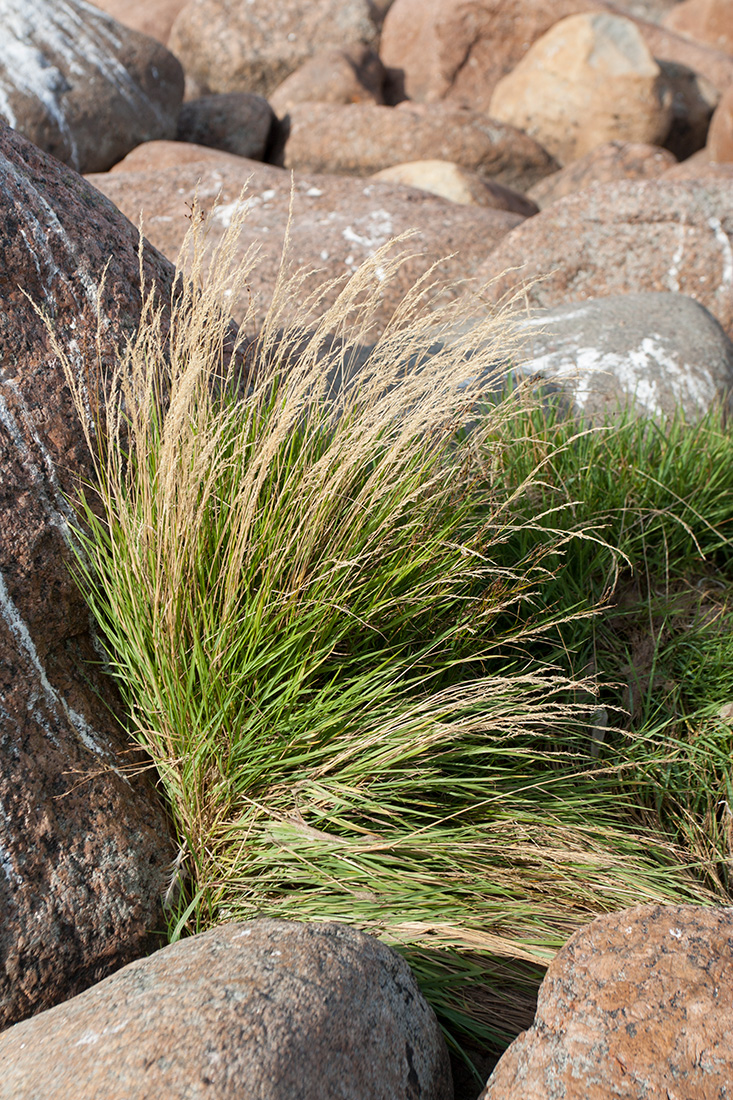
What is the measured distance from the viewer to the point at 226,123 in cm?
942

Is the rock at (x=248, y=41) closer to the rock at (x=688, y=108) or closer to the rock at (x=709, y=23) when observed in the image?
the rock at (x=688, y=108)

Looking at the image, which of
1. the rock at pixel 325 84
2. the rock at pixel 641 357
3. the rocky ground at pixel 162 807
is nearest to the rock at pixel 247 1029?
the rocky ground at pixel 162 807

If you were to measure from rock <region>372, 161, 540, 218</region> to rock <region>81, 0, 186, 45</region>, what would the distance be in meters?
8.91

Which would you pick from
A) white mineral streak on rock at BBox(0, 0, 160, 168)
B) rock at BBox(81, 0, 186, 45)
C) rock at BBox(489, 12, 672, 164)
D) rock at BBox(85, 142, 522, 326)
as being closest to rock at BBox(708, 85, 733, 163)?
rock at BBox(489, 12, 672, 164)

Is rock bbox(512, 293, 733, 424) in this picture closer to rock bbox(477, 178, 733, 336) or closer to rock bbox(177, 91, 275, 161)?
rock bbox(477, 178, 733, 336)

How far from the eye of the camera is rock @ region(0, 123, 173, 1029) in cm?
192

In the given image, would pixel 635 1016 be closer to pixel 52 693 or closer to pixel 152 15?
pixel 52 693

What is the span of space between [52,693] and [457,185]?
691 centimetres

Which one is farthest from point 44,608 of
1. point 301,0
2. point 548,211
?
point 301,0

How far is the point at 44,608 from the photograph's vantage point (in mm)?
2193

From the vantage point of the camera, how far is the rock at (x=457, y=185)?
304 inches

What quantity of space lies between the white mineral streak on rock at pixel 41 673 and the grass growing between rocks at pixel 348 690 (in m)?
0.13

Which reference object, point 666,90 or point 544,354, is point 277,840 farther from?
point 666,90

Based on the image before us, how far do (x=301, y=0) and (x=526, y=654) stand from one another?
13340mm
